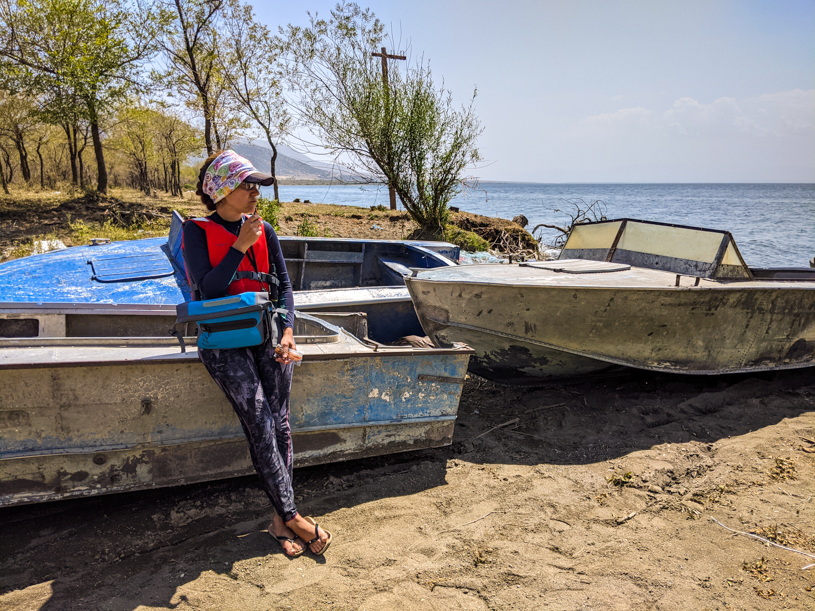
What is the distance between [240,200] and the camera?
234 cm

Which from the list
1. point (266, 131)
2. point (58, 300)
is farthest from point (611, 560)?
point (266, 131)

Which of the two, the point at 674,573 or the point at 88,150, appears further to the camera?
the point at 88,150

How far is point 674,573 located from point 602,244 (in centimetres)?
397

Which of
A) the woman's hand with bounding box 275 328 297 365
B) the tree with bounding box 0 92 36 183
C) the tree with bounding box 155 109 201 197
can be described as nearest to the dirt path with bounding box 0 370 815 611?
the woman's hand with bounding box 275 328 297 365

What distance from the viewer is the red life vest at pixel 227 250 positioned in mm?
2301

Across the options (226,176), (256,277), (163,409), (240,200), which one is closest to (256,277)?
(256,277)

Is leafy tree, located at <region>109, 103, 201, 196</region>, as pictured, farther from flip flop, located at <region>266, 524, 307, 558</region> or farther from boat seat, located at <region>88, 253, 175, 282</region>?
flip flop, located at <region>266, 524, 307, 558</region>

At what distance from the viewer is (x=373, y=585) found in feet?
8.14

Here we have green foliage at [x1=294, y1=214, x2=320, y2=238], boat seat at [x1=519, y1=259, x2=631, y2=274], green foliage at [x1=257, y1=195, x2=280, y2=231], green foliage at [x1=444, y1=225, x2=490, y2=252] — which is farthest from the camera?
green foliage at [x1=444, y1=225, x2=490, y2=252]

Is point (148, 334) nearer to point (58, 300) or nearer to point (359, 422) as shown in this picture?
point (58, 300)

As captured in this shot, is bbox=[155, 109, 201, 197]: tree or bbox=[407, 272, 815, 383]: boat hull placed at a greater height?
bbox=[155, 109, 201, 197]: tree

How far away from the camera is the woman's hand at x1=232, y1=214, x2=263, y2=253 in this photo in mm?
2252

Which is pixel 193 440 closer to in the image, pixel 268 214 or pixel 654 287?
pixel 654 287

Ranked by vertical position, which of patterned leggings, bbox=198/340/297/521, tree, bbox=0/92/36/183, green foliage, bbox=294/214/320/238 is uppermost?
tree, bbox=0/92/36/183
